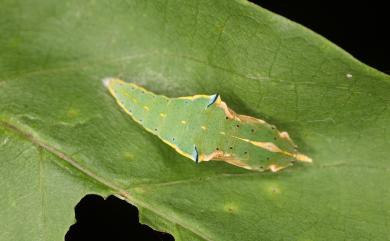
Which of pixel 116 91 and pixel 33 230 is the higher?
pixel 116 91

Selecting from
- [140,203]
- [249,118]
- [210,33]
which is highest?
[210,33]

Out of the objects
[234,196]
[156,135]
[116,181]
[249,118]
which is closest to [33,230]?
[116,181]

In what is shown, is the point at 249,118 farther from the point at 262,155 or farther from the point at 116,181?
the point at 116,181

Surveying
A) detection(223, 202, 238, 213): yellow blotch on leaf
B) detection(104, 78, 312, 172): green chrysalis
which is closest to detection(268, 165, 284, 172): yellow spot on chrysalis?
detection(104, 78, 312, 172): green chrysalis

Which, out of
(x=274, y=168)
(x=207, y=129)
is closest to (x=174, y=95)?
(x=207, y=129)

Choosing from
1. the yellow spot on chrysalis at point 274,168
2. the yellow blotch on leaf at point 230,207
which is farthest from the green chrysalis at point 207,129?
the yellow blotch on leaf at point 230,207

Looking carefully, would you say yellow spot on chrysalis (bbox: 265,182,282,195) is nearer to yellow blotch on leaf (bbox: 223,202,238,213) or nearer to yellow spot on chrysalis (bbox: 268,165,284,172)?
yellow spot on chrysalis (bbox: 268,165,284,172)
